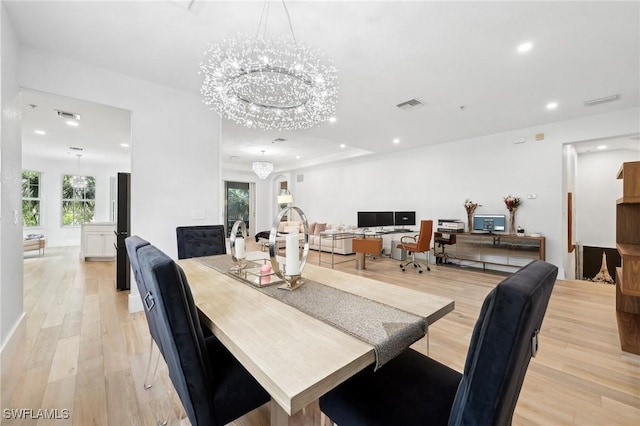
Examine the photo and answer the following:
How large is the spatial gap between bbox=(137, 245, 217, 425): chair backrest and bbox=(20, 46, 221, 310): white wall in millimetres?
2489

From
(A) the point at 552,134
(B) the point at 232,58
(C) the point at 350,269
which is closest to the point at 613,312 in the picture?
(A) the point at 552,134

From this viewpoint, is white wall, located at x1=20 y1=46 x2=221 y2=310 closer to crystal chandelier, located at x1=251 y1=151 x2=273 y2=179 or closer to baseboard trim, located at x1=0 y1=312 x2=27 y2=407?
baseboard trim, located at x1=0 y1=312 x2=27 y2=407

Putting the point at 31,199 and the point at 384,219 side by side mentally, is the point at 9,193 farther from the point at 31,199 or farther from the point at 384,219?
the point at 31,199

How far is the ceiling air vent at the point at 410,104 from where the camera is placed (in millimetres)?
3686

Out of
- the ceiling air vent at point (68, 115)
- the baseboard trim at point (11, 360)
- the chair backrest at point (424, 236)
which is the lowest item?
the baseboard trim at point (11, 360)

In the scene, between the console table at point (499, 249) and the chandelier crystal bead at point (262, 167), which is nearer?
the console table at point (499, 249)

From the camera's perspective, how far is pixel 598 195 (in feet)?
20.1

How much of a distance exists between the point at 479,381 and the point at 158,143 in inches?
143

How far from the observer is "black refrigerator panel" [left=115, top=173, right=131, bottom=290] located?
12.5 ft

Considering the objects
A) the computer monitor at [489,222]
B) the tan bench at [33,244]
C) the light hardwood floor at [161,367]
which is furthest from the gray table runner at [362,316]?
the tan bench at [33,244]

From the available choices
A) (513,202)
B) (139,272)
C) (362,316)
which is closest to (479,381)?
(362,316)

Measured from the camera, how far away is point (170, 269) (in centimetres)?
90

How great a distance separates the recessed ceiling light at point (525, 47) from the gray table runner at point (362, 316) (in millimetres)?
2808

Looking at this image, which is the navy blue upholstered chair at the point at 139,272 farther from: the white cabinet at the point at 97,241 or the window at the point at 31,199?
the window at the point at 31,199
